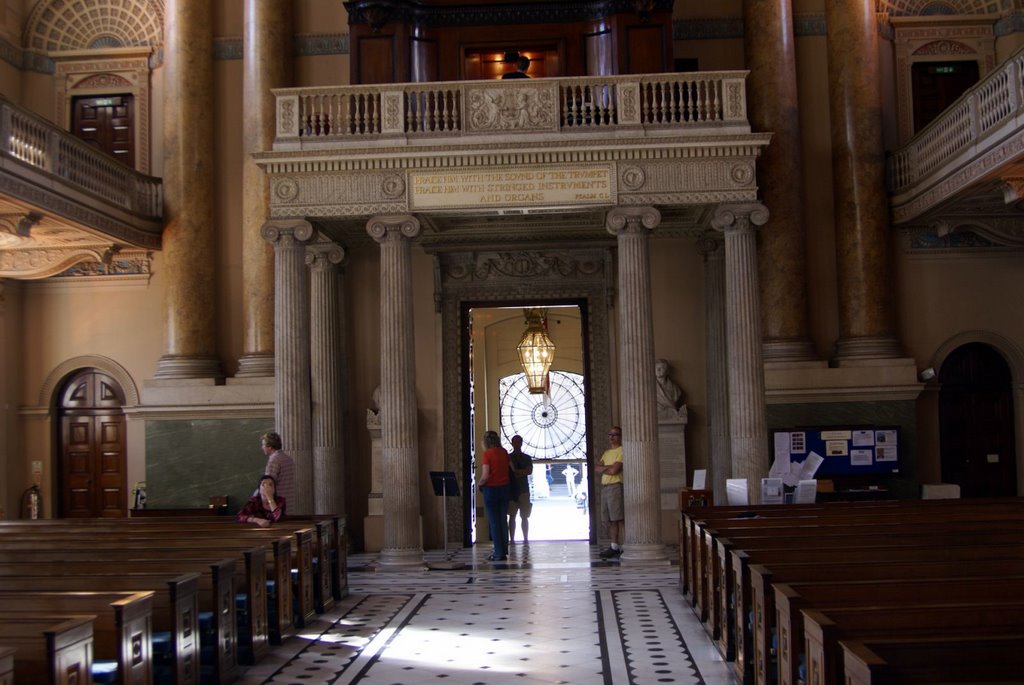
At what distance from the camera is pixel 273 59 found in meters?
17.5

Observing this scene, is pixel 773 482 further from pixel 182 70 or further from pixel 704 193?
pixel 182 70

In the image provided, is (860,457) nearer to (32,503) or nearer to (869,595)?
(869,595)

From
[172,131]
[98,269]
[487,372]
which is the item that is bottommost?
[487,372]

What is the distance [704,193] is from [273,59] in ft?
24.0

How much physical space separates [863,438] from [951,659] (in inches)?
455

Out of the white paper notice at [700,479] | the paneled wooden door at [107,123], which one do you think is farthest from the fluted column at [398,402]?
the paneled wooden door at [107,123]

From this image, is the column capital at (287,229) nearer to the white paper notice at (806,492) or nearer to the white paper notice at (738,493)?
the white paper notice at (738,493)

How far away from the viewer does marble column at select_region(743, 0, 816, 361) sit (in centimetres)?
1655

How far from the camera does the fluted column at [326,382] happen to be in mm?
15844

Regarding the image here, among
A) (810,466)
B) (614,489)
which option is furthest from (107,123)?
(810,466)

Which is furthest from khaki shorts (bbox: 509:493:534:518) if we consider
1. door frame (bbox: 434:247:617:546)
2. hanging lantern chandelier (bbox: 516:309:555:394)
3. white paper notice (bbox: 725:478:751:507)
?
white paper notice (bbox: 725:478:751:507)

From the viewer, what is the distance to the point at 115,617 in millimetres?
6461

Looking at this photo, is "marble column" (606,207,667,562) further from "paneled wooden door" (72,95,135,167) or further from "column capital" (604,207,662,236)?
"paneled wooden door" (72,95,135,167)

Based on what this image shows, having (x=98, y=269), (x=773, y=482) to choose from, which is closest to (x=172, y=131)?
(x=98, y=269)
